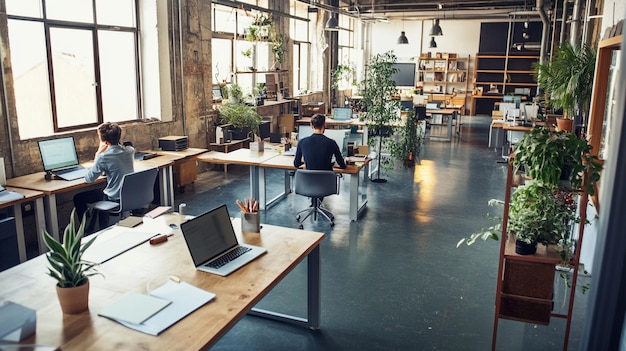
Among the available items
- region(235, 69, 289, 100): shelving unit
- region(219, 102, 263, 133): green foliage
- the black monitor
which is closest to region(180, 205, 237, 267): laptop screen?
the black monitor

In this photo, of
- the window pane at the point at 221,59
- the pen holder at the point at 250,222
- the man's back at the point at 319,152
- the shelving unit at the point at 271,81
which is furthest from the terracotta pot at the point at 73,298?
the shelving unit at the point at 271,81

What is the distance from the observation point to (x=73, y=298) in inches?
91.3

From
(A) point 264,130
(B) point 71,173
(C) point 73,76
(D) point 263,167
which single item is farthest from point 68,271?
(A) point 264,130

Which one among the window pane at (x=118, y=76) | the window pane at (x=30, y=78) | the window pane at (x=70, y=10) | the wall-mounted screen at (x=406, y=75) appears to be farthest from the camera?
the wall-mounted screen at (x=406, y=75)

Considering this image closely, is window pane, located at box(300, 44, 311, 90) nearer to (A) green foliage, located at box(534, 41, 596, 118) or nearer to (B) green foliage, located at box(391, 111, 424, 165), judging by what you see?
(B) green foliage, located at box(391, 111, 424, 165)

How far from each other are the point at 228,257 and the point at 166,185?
3.71 metres

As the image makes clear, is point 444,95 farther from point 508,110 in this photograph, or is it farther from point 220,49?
point 220,49

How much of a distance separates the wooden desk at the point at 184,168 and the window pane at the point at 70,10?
1939 millimetres

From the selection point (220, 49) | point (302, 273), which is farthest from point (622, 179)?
point (220, 49)

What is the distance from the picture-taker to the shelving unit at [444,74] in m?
19.2

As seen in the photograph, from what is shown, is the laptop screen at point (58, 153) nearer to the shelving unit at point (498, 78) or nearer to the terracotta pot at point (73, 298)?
the terracotta pot at point (73, 298)

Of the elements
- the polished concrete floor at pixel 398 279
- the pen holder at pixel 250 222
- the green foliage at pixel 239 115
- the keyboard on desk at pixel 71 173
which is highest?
the green foliage at pixel 239 115

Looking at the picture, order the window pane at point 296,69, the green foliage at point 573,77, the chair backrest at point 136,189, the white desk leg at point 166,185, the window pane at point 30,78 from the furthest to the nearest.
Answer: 1. the window pane at point 296,69
2. the green foliage at point 573,77
3. the white desk leg at point 166,185
4. the window pane at point 30,78
5. the chair backrest at point 136,189

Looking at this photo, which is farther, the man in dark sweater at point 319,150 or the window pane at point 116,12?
the window pane at point 116,12
